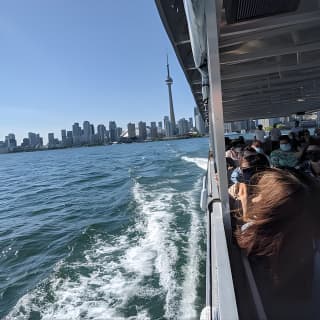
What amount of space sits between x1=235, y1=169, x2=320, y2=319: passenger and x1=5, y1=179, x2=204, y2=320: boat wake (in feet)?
6.15

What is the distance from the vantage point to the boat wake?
3648 millimetres

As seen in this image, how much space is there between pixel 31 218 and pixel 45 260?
4.34 meters

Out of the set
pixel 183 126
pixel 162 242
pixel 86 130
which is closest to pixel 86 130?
pixel 86 130

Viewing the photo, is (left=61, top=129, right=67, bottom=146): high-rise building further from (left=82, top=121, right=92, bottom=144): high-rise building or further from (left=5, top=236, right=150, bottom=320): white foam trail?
(left=5, top=236, right=150, bottom=320): white foam trail

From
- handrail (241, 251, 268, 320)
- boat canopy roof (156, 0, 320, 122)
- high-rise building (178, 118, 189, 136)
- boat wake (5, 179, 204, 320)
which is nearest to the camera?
handrail (241, 251, 268, 320)

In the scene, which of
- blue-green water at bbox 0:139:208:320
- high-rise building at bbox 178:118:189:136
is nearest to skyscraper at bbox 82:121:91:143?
high-rise building at bbox 178:118:189:136

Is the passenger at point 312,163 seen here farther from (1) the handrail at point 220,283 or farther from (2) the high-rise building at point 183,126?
(2) the high-rise building at point 183,126

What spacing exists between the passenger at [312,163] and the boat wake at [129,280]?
2.19 meters

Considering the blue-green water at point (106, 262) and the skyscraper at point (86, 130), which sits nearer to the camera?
the blue-green water at point (106, 262)

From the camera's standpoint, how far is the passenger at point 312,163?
3812mm

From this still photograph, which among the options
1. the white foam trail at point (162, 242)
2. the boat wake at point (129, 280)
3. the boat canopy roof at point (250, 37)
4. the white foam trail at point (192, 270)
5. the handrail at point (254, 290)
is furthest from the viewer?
the white foam trail at point (162, 242)

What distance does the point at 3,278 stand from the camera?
199 inches

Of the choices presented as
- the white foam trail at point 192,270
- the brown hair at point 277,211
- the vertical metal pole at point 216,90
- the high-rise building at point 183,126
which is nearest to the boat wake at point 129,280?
the white foam trail at point 192,270

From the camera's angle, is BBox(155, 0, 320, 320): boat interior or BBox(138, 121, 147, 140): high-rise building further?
BBox(138, 121, 147, 140): high-rise building
